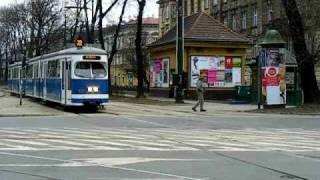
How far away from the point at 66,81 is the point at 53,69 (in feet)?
14.3

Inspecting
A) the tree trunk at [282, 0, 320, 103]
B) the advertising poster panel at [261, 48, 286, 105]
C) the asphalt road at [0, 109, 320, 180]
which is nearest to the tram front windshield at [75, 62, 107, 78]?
the asphalt road at [0, 109, 320, 180]

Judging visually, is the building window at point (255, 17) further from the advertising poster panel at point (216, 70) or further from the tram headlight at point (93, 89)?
Answer: the tram headlight at point (93, 89)

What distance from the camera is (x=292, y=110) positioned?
32938mm

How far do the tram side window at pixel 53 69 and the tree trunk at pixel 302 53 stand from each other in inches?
507

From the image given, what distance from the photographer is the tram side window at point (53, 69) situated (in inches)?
1414

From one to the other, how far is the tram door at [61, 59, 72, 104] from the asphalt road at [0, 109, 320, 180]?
8.61m

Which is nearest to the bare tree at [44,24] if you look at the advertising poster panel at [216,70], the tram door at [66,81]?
the advertising poster panel at [216,70]

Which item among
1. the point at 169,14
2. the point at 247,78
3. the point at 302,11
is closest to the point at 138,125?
the point at 302,11

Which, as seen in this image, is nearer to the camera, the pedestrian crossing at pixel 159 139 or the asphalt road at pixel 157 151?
the asphalt road at pixel 157 151

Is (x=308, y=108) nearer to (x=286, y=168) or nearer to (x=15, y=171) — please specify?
(x=286, y=168)

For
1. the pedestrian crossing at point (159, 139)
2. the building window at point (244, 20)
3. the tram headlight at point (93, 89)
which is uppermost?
the building window at point (244, 20)

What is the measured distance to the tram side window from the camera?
118 ft

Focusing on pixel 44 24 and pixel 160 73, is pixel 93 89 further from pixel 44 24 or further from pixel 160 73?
pixel 44 24

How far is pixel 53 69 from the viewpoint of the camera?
37500 mm
